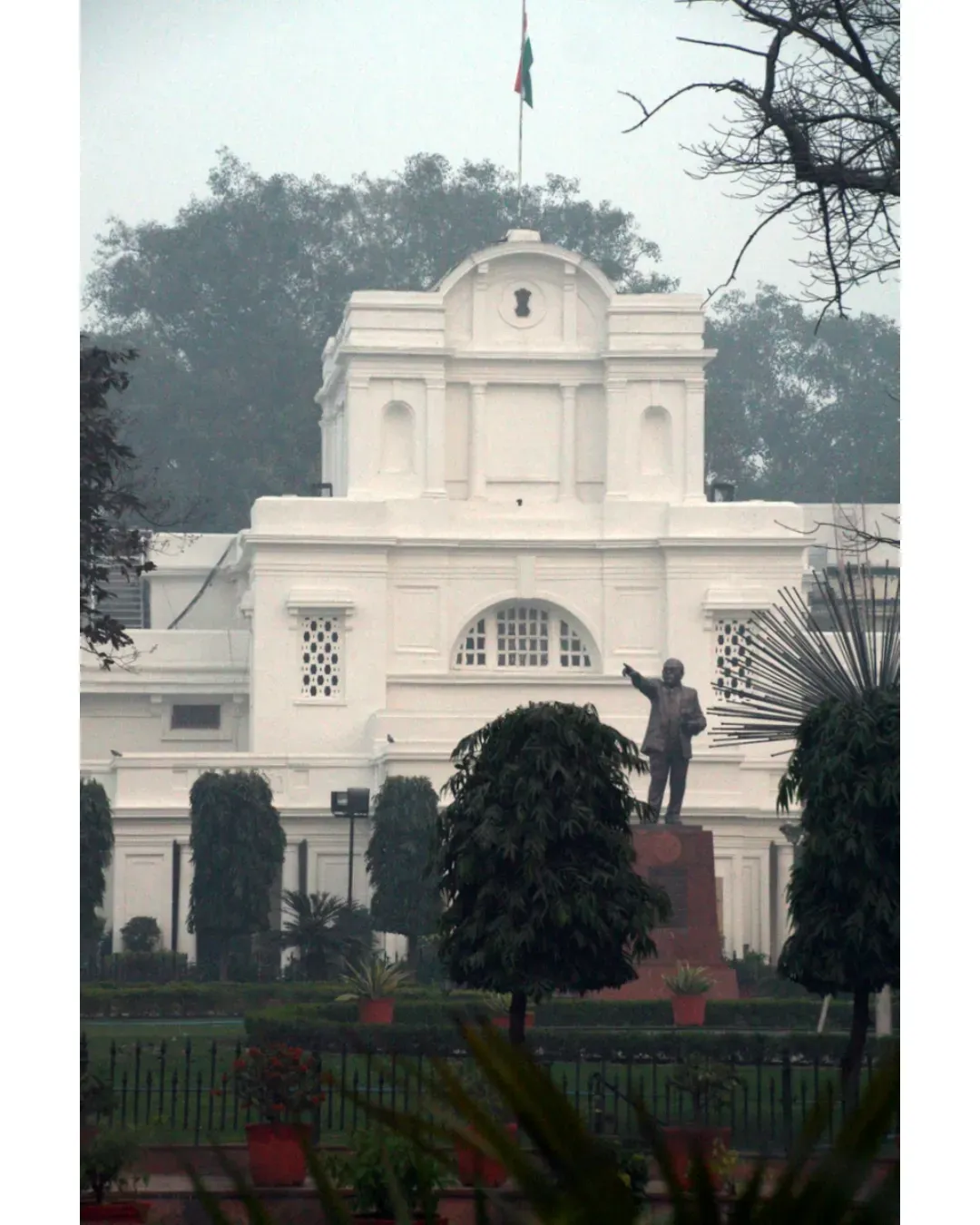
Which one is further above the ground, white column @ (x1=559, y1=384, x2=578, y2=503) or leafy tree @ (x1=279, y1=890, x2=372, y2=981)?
white column @ (x1=559, y1=384, x2=578, y2=503)

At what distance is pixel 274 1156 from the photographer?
24.6 ft

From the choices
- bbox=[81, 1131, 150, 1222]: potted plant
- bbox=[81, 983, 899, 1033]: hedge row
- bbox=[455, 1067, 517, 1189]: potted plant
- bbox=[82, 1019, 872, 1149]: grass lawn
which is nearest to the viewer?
bbox=[81, 1131, 150, 1222]: potted plant

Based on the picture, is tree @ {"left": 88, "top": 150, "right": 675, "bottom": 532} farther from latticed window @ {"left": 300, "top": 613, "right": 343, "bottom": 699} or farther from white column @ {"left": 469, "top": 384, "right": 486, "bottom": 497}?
latticed window @ {"left": 300, "top": 613, "right": 343, "bottom": 699}

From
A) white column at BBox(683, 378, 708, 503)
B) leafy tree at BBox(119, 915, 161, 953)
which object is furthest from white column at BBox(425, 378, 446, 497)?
leafy tree at BBox(119, 915, 161, 953)

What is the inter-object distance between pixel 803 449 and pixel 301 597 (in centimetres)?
604

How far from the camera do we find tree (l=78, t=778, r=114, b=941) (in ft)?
48.2

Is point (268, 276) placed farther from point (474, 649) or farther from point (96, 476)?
point (474, 649)

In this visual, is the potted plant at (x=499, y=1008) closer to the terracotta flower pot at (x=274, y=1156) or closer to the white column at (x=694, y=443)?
the terracotta flower pot at (x=274, y=1156)

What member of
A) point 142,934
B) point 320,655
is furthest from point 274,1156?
point 320,655

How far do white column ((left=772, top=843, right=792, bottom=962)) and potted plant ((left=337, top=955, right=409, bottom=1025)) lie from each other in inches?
115

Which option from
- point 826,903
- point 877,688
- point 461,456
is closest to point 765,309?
point 877,688

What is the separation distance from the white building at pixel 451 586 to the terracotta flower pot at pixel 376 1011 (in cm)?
312

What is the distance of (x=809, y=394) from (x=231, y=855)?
226 inches

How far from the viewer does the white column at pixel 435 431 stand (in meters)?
14.9
